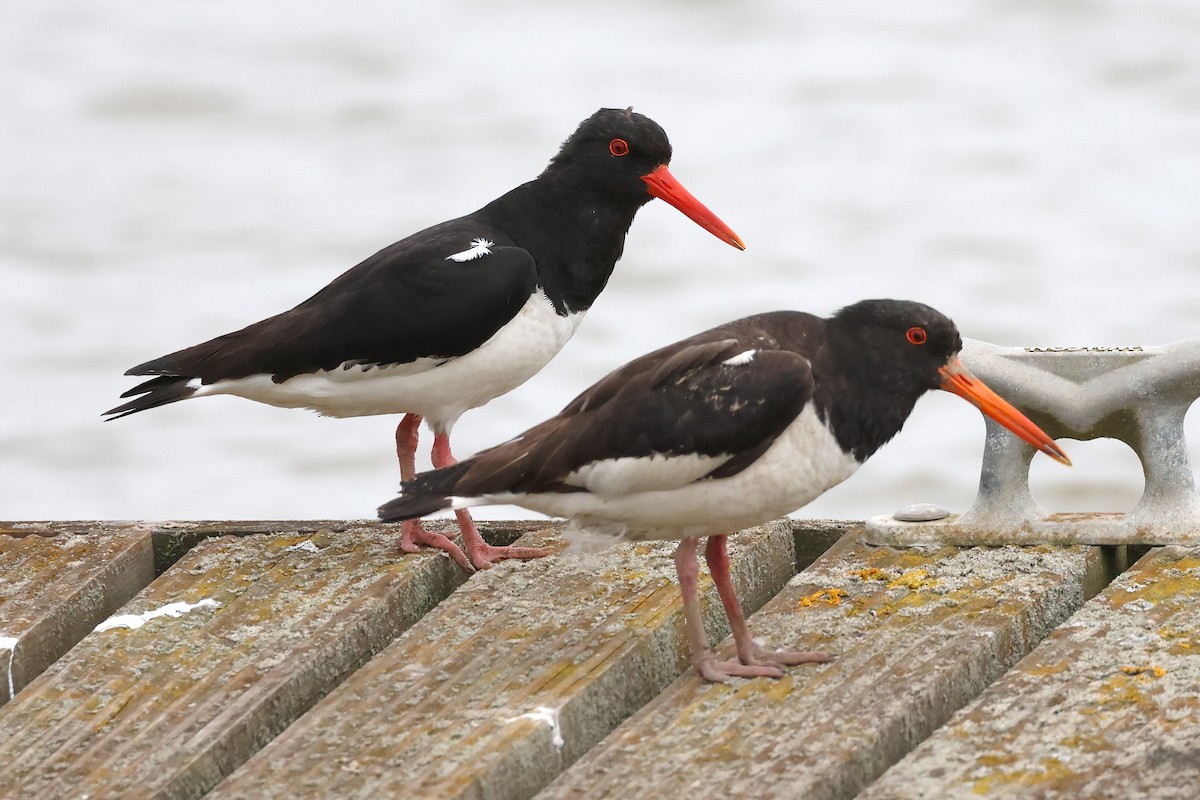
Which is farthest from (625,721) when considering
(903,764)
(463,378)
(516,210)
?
(516,210)

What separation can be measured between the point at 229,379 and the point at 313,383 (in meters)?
0.24

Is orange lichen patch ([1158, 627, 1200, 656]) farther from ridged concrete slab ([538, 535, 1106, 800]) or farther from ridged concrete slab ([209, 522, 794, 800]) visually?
ridged concrete slab ([209, 522, 794, 800])

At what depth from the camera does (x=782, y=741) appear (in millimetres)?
3529

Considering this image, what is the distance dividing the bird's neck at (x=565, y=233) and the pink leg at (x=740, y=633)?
141 centimetres

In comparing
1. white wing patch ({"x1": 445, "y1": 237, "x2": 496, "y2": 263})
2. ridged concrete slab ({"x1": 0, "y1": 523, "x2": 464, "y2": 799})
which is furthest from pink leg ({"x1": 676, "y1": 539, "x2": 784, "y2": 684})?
white wing patch ({"x1": 445, "y1": 237, "x2": 496, "y2": 263})

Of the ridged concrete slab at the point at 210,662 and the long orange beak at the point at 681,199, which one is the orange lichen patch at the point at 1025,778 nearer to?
the ridged concrete slab at the point at 210,662

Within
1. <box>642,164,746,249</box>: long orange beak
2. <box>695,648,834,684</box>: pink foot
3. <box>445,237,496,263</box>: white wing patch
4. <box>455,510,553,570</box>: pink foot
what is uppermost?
<box>642,164,746,249</box>: long orange beak

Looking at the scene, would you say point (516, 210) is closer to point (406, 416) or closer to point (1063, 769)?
point (406, 416)

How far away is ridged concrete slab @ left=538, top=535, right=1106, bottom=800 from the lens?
341 cm

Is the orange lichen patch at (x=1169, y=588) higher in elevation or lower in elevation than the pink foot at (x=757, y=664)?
higher

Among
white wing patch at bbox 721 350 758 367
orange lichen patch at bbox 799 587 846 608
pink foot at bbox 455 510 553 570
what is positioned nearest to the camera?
white wing patch at bbox 721 350 758 367

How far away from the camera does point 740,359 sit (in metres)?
4.00

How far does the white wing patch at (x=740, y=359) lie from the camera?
13.1 feet

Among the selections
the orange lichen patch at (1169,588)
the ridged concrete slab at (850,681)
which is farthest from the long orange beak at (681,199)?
the orange lichen patch at (1169,588)
